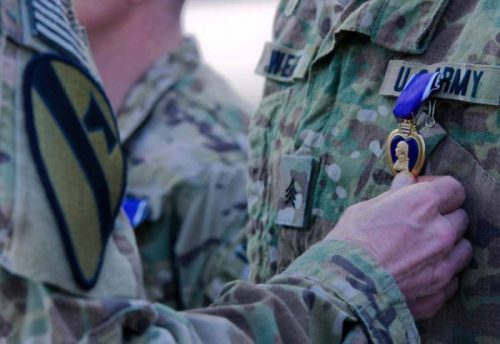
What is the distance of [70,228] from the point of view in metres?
1.00

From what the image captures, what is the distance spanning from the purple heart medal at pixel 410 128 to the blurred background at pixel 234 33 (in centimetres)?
584

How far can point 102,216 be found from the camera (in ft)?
3.41

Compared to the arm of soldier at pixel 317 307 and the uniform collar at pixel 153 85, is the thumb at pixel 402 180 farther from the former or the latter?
the uniform collar at pixel 153 85

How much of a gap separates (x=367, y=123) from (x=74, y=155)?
0.54m

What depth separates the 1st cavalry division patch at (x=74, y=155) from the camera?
0.99 m

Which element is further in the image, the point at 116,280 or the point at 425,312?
the point at 425,312

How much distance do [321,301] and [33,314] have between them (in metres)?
0.35

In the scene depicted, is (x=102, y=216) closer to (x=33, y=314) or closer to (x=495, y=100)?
(x=33, y=314)

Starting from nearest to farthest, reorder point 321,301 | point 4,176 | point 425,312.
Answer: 1. point 4,176
2. point 321,301
3. point 425,312

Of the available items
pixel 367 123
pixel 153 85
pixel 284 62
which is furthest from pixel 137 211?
pixel 367 123

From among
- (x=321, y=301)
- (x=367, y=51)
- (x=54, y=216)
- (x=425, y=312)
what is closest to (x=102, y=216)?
(x=54, y=216)

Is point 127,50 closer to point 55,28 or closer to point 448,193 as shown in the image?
point 448,193

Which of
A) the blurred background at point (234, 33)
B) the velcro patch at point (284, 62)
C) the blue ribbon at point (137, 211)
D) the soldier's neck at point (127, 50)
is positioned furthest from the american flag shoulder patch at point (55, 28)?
the blurred background at point (234, 33)

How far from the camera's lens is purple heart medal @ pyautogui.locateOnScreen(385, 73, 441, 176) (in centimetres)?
134
